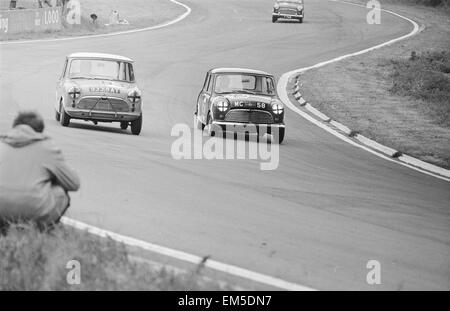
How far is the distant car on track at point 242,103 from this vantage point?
22625 millimetres

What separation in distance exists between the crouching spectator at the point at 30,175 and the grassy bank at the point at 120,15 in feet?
125

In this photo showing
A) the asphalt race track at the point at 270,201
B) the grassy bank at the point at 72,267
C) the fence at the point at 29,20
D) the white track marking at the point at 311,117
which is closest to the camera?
the grassy bank at the point at 72,267

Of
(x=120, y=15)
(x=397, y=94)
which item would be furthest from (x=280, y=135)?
(x=120, y=15)

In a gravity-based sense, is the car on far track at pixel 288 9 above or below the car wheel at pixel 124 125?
below

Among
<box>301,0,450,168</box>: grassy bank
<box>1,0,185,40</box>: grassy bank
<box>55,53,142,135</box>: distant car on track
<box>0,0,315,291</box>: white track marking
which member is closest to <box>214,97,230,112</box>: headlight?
<box>55,53,142,135</box>: distant car on track

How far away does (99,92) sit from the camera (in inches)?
863

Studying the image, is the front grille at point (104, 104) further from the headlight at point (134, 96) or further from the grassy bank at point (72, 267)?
the grassy bank at point (72, 267)

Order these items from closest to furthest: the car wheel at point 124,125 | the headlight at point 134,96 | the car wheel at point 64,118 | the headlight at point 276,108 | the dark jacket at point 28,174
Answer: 1. the dark jacket at point 28,174
2. the car wheel at point 64,118
3. the headlight at point 134,96
4. the headlight at point 276,108
5. the car wheel at point 124,125

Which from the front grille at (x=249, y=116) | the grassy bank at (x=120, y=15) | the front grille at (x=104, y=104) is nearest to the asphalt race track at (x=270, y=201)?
the front grille at (x=104, y=104)

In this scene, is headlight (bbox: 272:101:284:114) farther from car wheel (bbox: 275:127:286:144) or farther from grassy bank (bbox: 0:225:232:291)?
grassy bank (bbox: 0:225:232:291)

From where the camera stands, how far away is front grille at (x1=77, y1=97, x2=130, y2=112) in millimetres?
21781

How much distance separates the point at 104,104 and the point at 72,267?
13689mm

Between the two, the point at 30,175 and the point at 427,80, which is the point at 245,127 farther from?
the point at 427,80

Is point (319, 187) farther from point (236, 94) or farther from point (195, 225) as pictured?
point (236, 94)
